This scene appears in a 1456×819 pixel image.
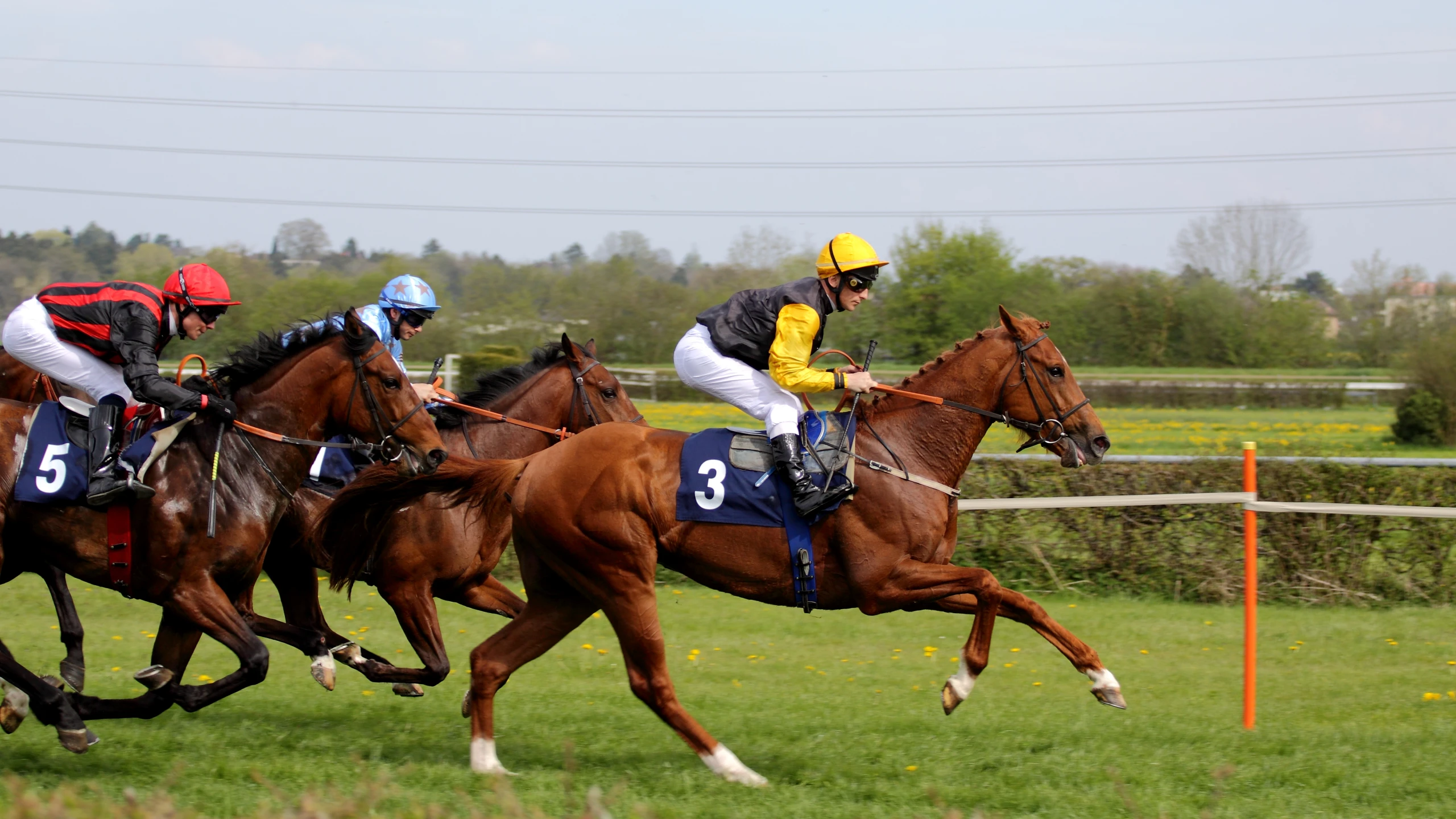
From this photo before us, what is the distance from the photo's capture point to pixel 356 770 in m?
4.47

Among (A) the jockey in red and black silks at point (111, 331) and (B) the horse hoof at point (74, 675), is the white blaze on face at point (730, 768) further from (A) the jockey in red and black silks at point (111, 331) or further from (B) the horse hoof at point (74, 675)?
(B) the horse hoof at point (74, 675)

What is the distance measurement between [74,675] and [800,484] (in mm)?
3614

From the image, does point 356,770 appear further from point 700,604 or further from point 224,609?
point 700,604

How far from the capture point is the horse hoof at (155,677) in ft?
15.6

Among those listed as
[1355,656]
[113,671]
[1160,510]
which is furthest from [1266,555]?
[113,671]

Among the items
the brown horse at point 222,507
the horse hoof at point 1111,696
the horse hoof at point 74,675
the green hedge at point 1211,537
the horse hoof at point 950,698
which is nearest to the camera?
the horse hoof at point 1111,696

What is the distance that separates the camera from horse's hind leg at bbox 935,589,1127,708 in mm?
4391

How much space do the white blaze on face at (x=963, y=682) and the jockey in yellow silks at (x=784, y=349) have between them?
2.57ft

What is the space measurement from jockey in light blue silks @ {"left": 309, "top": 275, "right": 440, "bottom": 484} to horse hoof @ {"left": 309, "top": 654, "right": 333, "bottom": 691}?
92 cm

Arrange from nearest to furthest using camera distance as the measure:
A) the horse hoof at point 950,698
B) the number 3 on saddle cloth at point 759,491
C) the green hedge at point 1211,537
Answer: the horse hoof at point 950,698
the number 3 on saddle cloth at point 759,491
the green hedge at point 1211,537

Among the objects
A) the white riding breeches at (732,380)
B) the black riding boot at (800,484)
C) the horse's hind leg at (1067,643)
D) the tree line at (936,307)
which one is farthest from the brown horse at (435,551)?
the tree line at (936,307)

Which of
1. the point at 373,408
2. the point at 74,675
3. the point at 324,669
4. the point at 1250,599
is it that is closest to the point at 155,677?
the point at 324,669

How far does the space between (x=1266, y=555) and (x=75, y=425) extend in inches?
286

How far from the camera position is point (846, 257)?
15.7 ft
